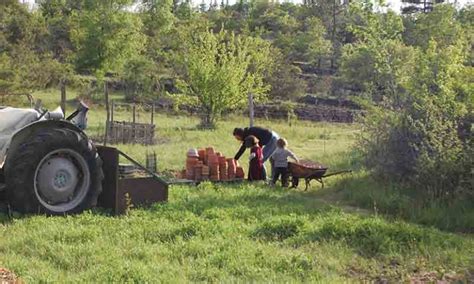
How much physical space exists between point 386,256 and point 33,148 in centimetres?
466

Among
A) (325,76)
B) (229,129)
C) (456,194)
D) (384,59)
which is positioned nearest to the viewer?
(456,194)

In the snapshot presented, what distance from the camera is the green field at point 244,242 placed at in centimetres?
580

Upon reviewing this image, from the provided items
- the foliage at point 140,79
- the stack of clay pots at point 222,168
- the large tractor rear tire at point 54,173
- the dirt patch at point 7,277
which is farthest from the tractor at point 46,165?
the foliage at point 140,79

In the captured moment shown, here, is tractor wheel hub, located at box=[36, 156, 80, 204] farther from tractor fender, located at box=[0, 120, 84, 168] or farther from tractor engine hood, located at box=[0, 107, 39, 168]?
tractor engine hood, located at box=[0, 107, 39, 168]

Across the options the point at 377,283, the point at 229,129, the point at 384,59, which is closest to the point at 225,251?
the point at 377,283

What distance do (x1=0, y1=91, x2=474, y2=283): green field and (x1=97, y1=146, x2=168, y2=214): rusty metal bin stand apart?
0.72 ft

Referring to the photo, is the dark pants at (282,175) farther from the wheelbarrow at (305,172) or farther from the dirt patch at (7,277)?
the dirt patch at (7,277)

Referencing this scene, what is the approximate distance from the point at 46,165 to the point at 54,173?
0.15m

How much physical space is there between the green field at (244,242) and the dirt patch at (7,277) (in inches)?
7.7

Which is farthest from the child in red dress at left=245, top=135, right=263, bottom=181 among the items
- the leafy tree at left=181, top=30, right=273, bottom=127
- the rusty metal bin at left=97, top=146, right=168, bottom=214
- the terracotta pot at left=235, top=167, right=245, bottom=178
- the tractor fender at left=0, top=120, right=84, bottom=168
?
the leafy tree at left=181, top=30, right=273, bottom=127

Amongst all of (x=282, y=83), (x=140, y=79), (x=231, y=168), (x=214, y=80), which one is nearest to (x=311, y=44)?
(x=282, y=83)

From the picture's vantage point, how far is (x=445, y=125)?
959cm

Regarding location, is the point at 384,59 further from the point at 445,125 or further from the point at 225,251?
the point at 225,251

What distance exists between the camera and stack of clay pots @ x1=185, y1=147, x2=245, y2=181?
36.4ft
